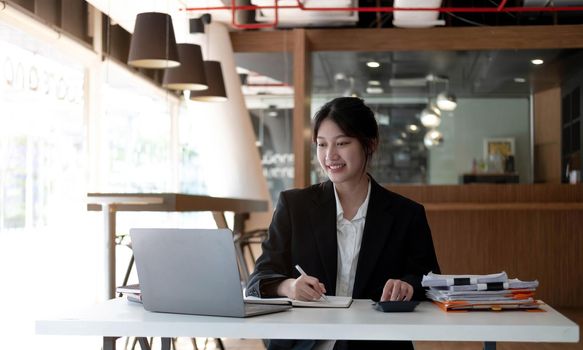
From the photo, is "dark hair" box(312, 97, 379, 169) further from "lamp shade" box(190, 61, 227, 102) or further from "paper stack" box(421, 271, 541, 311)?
"lamp shade" box(190, 61, 227, 102)

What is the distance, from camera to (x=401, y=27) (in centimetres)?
854

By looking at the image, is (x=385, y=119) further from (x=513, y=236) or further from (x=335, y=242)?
(x=335, y=242)

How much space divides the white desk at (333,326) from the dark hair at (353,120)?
0.58m

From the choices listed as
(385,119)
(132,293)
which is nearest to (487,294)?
(132,293)

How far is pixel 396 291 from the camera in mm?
2119

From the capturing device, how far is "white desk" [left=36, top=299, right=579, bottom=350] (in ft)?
5.69

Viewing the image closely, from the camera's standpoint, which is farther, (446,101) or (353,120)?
(446,101)

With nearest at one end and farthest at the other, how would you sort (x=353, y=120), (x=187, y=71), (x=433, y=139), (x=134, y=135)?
(x=353, y=120), (x=187, y=71), (x=433, y=139), (x=134, y=135)

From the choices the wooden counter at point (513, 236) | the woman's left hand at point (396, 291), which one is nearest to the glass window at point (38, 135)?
the wooden counter at point (513, 236)

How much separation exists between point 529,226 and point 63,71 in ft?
14.4

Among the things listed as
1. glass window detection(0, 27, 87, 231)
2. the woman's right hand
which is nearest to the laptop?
the woman's right hand

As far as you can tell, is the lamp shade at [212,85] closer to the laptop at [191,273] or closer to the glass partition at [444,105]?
the glass partition at [444,105]

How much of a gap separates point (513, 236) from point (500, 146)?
1.29m

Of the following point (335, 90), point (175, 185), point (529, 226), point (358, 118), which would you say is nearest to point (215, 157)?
point (335, 90)
